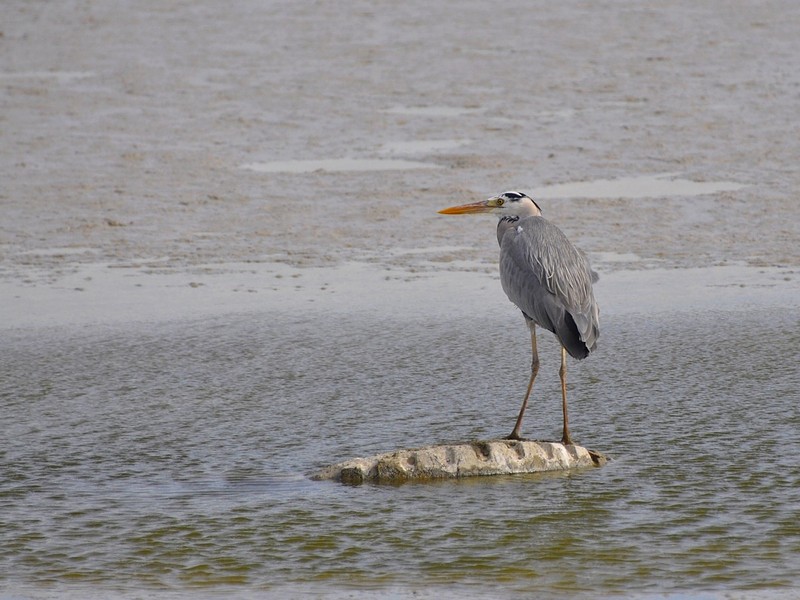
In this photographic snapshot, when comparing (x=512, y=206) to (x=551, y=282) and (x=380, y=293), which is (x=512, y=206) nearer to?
(x=551, y=282)

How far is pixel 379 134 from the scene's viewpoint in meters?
15.2

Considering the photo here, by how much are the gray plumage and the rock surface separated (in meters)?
0.55

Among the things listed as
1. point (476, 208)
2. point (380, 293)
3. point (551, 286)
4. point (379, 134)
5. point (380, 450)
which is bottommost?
point (380, 450)

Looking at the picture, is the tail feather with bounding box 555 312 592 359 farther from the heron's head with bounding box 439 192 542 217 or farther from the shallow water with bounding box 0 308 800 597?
the heron's head with bounding box 439 192 542 217

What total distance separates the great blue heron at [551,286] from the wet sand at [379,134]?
3.23 metres

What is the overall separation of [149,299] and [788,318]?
4.48m

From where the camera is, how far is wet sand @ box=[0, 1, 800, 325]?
38.2 ft

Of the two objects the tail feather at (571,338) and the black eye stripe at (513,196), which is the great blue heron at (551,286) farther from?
the black eye stripe at (513,196)

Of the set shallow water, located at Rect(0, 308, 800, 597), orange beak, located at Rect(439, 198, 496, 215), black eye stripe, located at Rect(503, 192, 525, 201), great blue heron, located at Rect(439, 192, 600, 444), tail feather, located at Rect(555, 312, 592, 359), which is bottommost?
shallow water, located at Rect(0, 308, 800, 597)

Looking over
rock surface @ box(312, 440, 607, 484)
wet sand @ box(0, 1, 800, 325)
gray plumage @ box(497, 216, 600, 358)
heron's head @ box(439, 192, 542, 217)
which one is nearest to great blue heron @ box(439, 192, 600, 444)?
gray plumage @ box(497, 216, 600, 358)

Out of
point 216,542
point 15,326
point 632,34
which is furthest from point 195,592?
point 632,34

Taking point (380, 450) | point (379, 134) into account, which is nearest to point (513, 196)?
point (380, 450)

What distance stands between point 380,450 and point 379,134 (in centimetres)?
859

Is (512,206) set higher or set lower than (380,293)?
higher
